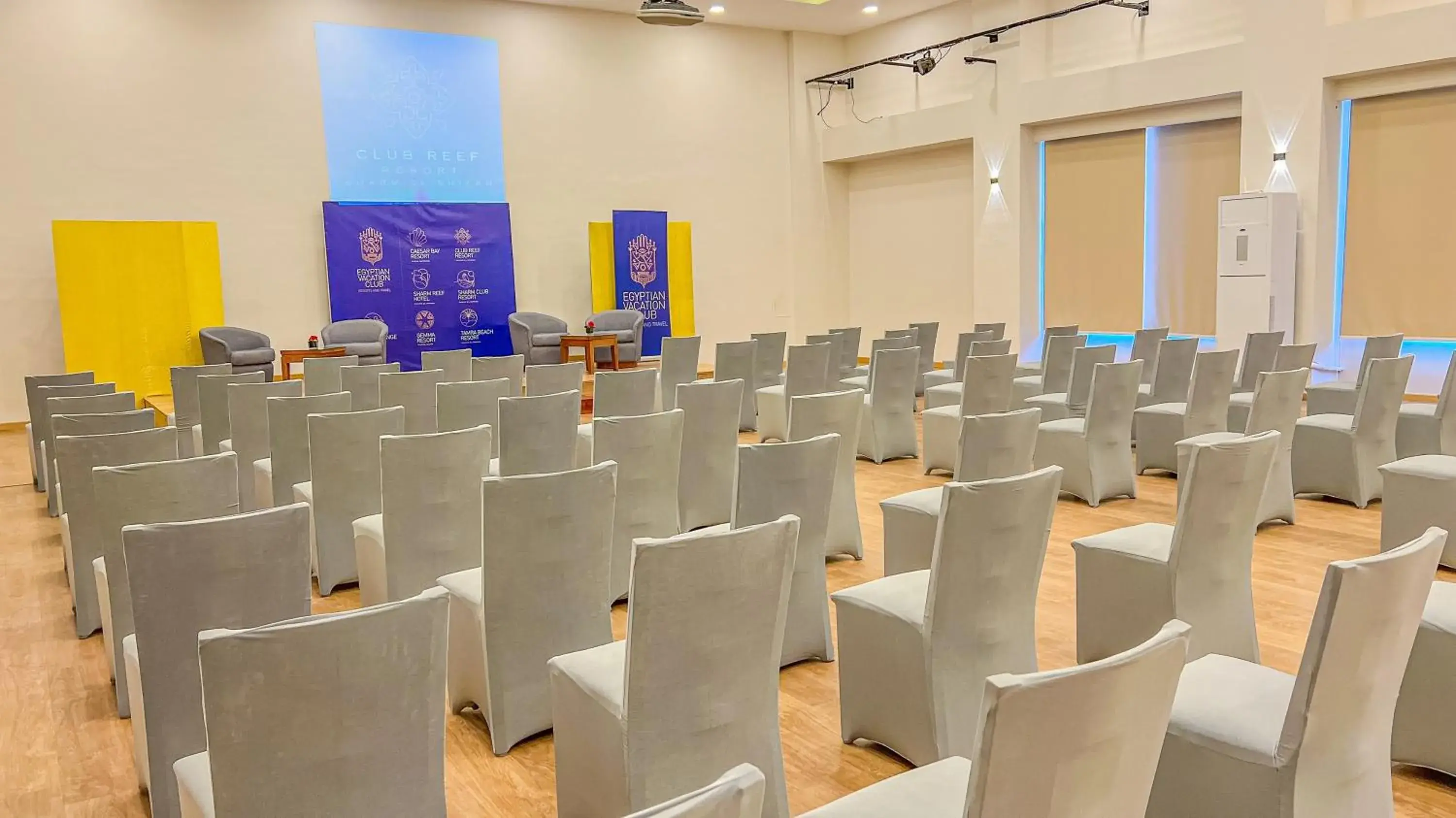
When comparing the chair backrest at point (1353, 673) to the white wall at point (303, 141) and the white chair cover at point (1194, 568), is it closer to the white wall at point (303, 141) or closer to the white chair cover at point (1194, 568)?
the white chair cover at point (1194, 568)

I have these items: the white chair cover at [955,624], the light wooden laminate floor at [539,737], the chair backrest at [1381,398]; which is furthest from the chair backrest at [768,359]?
the white chair cover at [955,624]

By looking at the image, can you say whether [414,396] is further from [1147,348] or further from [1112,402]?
[1147,348]

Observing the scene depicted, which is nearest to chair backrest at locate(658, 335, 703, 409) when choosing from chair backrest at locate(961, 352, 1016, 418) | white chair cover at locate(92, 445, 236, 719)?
chair backrest at locate(961, 352, 1016, 418)

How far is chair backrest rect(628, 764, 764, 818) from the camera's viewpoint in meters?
1.14

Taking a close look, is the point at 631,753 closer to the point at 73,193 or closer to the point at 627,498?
the point at 627,498

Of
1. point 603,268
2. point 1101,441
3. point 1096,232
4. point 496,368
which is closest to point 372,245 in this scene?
point 603,268

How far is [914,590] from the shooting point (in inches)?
129

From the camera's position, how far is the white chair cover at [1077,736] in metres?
1.53

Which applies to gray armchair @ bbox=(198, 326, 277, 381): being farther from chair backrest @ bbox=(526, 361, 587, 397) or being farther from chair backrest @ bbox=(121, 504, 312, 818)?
chair backrest @ bbox=(121, 504, 312, 818)

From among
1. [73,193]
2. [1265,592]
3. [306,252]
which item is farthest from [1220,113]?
[73,193]

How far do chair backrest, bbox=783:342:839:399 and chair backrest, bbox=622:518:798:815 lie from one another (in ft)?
16.7

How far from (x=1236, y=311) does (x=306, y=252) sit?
34.6 ft

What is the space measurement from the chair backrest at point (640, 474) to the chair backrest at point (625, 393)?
4.82ft

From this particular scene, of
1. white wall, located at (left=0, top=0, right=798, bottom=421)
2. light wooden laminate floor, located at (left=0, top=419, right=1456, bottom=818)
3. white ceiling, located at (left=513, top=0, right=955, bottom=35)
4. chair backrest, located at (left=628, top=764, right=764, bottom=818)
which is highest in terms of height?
white ceiling, located at (left=513, top=0, right=955, bottom=35)
